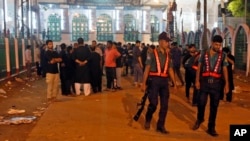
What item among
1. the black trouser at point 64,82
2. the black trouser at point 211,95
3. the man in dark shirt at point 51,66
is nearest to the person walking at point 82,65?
the black trouser at point 64,82

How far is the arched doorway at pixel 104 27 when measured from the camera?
6131 cm

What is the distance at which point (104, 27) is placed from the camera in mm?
61750

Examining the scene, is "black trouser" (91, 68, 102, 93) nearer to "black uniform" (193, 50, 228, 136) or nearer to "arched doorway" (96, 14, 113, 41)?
"black uniform" (193, 50, 228, 136)

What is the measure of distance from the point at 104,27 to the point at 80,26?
3.20 meters

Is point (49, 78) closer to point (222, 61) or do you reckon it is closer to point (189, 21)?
point (222, 61)

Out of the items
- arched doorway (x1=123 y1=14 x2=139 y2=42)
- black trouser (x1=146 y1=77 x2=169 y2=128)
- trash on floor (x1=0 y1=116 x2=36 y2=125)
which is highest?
arched doorway (x1=123 y1=14 x2=139 y2=42)

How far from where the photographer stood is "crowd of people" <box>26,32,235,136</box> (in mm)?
8578

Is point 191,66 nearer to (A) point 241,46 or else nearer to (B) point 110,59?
(B) point 110,59

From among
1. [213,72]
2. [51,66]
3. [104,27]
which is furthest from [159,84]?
[104,27]

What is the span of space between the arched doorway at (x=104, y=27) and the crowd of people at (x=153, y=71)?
35291mm

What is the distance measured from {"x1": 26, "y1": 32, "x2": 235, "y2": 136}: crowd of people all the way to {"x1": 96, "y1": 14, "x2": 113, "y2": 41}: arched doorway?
35.3 meters

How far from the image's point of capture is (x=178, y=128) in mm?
9406

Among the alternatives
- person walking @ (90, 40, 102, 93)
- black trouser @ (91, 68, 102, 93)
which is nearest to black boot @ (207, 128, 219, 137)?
person walking @ (90, 40, 102, 93)

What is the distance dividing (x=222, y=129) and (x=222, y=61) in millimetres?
1539
